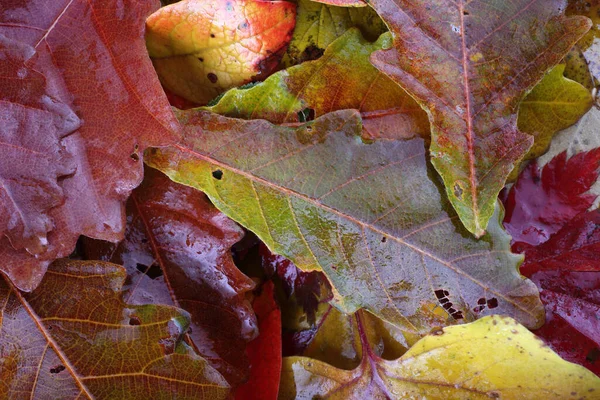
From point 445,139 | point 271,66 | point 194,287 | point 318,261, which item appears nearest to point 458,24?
point 445,139

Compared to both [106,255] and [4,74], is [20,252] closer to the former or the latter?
[106,255]

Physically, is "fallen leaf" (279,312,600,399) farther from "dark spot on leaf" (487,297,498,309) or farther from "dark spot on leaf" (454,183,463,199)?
"dark spot on leaf" (454,183,463,199)

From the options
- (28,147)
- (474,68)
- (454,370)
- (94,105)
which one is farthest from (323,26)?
(454,370)

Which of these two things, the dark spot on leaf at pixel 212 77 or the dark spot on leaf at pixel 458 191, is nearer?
the dark spot on leaf at pixel 458 191

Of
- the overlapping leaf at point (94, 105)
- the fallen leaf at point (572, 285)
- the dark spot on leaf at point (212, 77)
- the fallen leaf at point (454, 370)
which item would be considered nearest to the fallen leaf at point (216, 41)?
the dark spot on leaf at point (212, 77)

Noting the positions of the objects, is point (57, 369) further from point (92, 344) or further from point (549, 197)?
point (549, 197)

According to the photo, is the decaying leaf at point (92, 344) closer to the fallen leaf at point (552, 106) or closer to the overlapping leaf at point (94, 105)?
the overlapping leaf at point (94, 105)

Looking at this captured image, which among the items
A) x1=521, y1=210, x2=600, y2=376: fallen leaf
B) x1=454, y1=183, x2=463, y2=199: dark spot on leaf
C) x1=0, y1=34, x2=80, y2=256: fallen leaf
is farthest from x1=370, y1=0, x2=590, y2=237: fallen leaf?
x1=0, y1=34, x2=80, y2=256: fallen leaf
